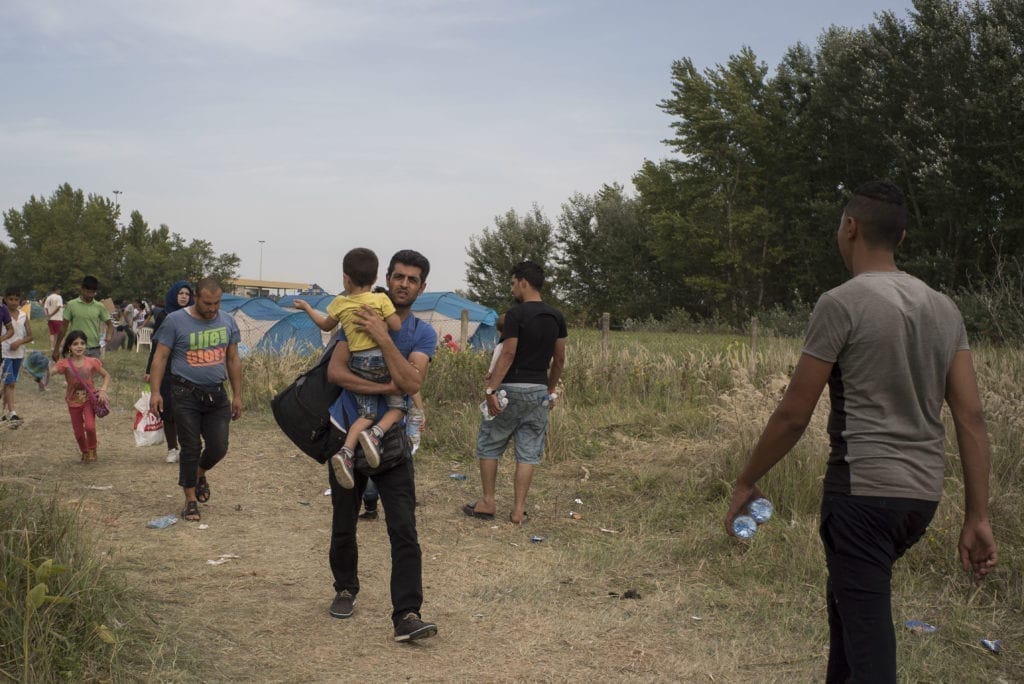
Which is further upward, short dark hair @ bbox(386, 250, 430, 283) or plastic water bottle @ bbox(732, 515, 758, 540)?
short dark hair @ bbox(386, 250, 430, 283)

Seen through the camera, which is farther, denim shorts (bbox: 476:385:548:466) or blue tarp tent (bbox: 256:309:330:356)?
blue tarp tent (bbox: 256:309:330:356)

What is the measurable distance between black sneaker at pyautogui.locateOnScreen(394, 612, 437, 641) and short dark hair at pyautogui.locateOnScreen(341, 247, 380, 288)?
1702 mm

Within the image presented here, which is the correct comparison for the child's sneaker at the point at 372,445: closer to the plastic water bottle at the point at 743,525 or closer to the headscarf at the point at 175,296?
the plastic water bottle at the point at 743,525

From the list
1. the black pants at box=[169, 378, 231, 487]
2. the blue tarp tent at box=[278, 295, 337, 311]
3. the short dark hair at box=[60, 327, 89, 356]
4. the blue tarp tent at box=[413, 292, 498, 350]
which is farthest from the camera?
the blue tarp tent at box=[278, 295, 337, 311]

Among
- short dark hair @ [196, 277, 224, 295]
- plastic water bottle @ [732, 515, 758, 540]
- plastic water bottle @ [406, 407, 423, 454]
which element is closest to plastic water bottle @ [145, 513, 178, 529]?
short dark hair @ [196, 277, 224, 295]

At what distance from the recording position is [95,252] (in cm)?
7162

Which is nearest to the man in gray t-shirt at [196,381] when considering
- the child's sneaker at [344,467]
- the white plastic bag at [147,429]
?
the white plastic bag at [147,429]

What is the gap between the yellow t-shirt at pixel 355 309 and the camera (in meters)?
4.72

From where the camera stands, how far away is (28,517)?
424cm

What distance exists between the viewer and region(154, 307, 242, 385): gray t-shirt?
7.08 meters

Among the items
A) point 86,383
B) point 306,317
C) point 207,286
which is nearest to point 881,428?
point 207,286

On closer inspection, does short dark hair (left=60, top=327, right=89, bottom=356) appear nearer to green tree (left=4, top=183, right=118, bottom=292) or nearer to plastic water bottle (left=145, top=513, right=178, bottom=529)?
plastic water bottle (left=145, top=513, right=178, bottom=529)

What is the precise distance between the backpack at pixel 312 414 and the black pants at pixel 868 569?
2.69 m

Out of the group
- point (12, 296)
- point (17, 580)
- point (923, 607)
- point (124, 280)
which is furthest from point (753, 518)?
point (124, 280)
